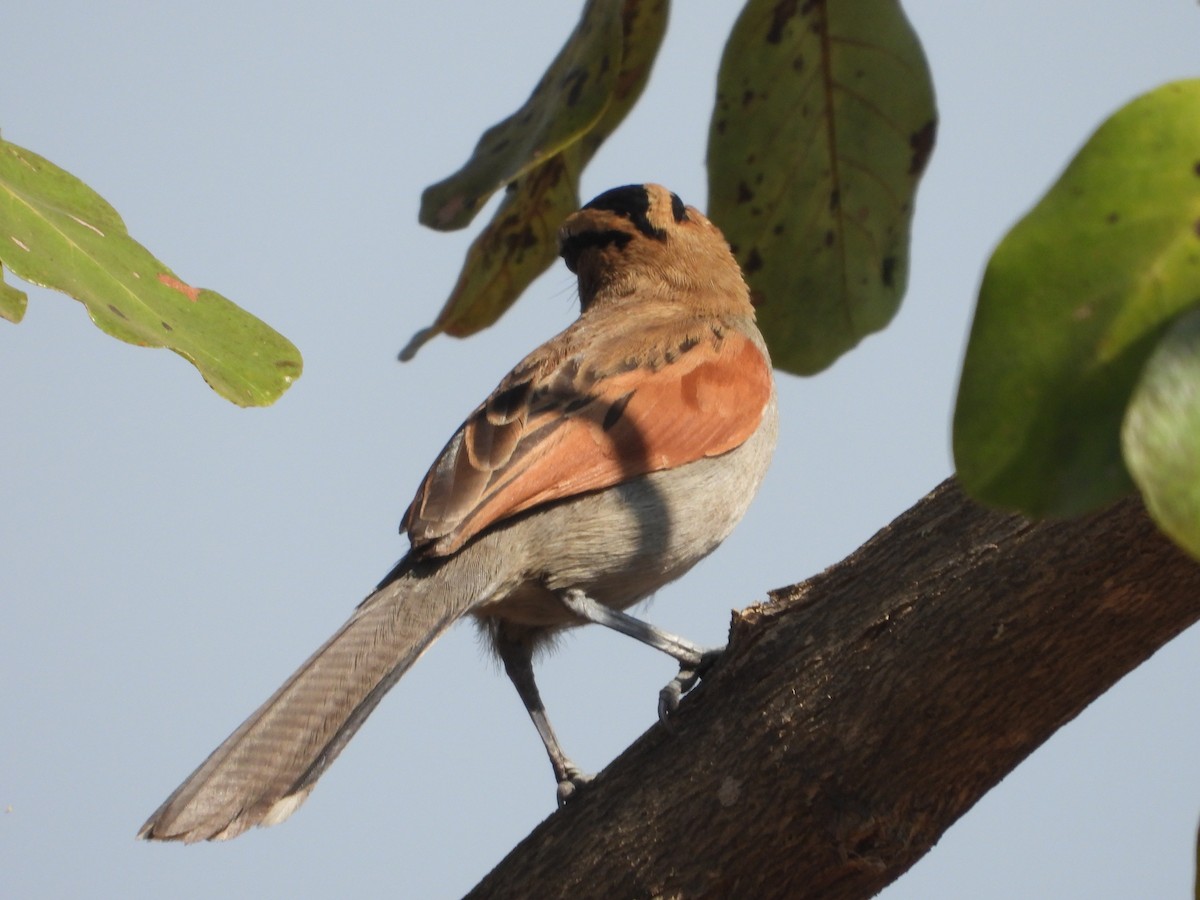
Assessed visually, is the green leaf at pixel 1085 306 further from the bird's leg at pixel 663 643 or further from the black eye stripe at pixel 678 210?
the black eye stripe at pixel 678 210

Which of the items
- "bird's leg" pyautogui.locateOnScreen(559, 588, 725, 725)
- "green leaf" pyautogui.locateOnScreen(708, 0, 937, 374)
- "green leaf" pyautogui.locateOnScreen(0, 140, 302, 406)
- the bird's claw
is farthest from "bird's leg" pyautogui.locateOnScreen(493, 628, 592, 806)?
"green leaf" pyautogui.locateOnScreen(0, 140, 302, 406)

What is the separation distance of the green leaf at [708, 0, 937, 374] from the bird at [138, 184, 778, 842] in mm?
1255

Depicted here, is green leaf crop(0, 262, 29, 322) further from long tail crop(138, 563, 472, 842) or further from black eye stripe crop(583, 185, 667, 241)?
black eye stripe crop(583, 185, 667, 241)

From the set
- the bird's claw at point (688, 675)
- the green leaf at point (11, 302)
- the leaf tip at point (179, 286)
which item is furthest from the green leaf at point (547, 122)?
the bird's claw at point (688, 675)

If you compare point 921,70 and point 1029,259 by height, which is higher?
point 921,70

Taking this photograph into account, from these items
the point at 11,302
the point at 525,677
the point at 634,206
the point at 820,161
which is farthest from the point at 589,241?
the point at 11,302

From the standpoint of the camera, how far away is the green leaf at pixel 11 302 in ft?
7.47

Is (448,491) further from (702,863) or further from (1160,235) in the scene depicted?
(1160,235)

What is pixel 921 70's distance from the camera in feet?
8.73

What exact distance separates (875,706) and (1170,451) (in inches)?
87.7

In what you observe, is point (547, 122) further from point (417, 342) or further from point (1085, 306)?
point (1085, 306)

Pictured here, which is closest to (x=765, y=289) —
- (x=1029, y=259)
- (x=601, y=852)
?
(x=601, y=852)

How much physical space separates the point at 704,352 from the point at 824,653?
5.90 feet

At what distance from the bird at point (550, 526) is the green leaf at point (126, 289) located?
55.3 inches
